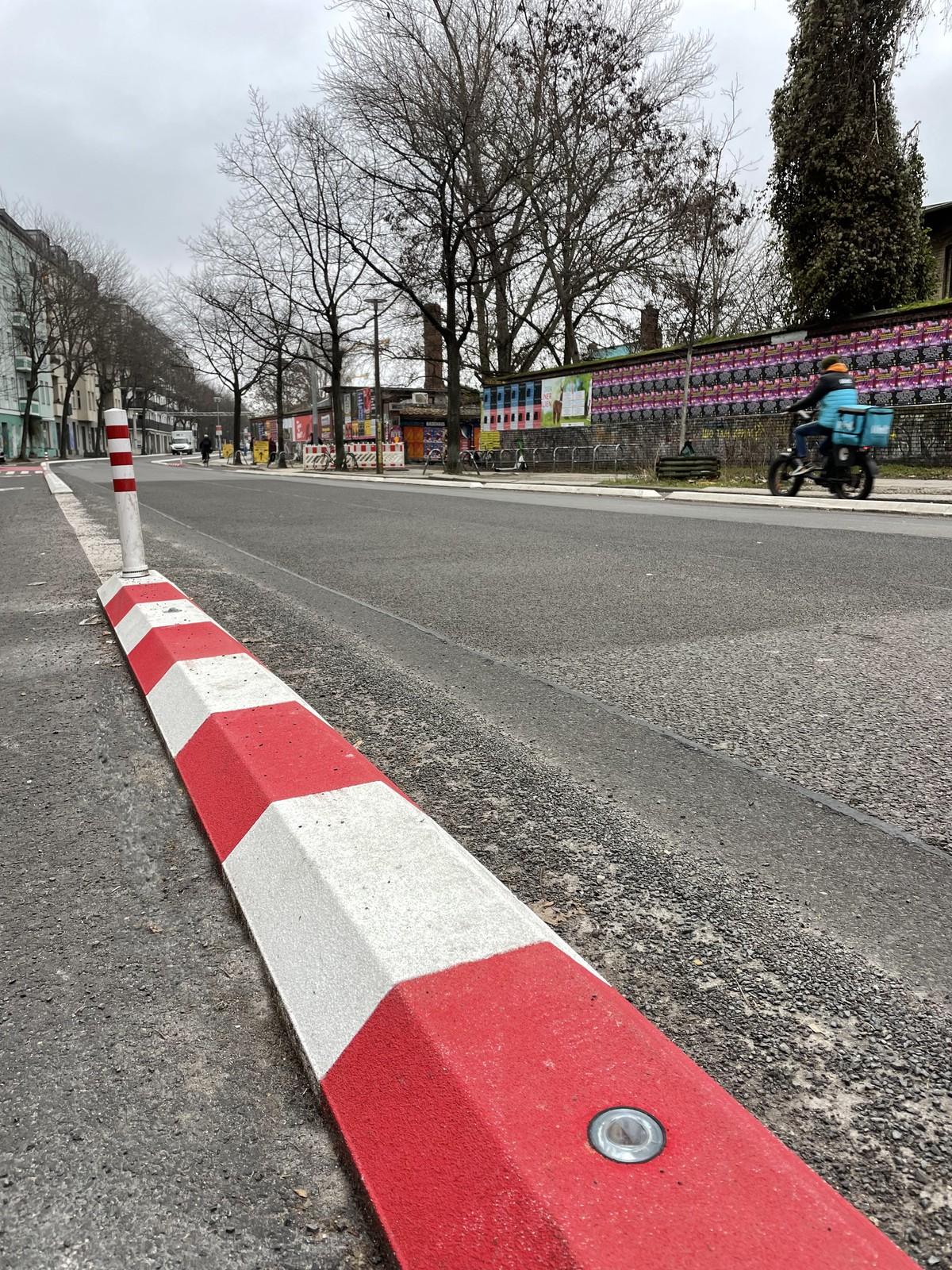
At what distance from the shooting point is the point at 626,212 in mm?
31734

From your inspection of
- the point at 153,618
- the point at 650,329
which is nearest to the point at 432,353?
the point at 650,329

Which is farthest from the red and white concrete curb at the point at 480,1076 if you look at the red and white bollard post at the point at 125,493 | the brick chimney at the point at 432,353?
the brick chimney at the point at 432,353

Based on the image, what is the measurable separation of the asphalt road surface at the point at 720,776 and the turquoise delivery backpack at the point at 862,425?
18.1 ft

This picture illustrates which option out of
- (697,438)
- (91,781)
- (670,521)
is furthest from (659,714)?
(697,438)

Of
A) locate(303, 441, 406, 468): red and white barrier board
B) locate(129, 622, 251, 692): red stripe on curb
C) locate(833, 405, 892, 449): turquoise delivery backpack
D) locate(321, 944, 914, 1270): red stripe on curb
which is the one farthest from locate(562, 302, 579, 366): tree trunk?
locate(321, 944, 914, 1270): red stripe on curb

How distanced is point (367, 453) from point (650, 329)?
15647mm

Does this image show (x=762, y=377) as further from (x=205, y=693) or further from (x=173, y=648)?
(x=205, y=693)

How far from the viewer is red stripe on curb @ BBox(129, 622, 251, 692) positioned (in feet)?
10.7

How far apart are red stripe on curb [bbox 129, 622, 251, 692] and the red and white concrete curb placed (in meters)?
1.39

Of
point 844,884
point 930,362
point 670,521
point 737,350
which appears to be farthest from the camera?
point 737,350

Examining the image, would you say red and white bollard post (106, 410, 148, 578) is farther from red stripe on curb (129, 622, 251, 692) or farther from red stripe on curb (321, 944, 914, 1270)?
red stripe on curb (321, 944, 914, 1270)

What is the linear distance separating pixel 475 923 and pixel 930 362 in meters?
20.8

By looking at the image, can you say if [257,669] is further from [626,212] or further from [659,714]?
[626,212]

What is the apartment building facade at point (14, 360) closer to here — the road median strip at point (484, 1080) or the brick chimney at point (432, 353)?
the brick chimney at point (432, 353)
